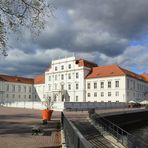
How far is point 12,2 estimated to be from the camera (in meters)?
15.0

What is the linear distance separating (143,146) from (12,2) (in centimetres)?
924

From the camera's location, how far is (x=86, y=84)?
88375mm

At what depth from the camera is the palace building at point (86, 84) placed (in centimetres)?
8140

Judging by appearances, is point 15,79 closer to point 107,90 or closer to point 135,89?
point 107,90

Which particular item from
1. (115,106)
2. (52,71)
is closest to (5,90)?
(52,71)

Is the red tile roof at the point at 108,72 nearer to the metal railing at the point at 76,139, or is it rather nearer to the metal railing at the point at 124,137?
the metal railing at the point at 124,137

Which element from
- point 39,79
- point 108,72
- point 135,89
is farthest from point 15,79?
point 135,89

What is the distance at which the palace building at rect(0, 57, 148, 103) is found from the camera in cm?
8140

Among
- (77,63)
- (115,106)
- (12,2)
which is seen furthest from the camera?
(77,63)

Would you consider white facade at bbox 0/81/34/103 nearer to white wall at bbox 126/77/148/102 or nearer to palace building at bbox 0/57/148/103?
palace building at bbox 0/57/148/103

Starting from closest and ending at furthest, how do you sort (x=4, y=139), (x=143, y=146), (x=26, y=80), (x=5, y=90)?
(x=143, y=146) < (x=4, y=139) < (x=5, y=90) < (x=26, y=80)

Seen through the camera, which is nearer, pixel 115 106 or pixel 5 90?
pixel 115 106

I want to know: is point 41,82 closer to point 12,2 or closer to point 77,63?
point 77,63

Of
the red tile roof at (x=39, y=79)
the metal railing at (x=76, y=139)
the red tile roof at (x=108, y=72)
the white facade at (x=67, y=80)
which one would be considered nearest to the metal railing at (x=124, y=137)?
the metal railing at (x=76, y=139)
